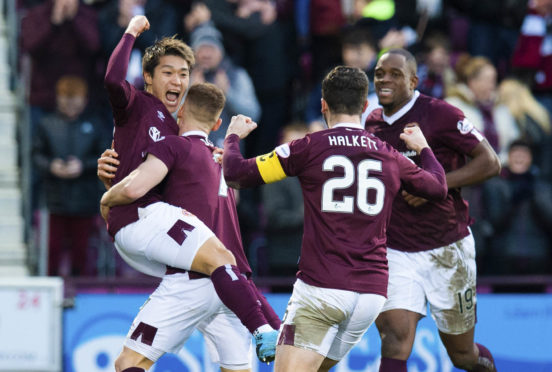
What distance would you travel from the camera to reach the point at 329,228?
5.69 metres

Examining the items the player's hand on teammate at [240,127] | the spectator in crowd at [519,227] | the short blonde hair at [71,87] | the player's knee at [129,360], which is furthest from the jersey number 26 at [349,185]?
the short blonde hair at [71,87]

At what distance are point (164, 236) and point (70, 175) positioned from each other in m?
4.25

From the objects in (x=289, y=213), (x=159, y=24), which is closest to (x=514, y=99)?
(x=289, y=213)

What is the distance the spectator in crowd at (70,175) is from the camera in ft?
32.9

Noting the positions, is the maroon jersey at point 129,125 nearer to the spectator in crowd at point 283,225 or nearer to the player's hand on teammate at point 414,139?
the player's hand on teammate at point 414,139

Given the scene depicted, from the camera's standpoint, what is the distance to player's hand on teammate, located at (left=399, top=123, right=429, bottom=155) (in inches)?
242

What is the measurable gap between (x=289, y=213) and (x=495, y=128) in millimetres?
2495

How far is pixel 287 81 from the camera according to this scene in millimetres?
11320

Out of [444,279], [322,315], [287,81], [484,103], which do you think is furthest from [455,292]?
[287,81]

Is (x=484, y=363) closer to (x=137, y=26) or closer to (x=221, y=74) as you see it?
(x=137, y=26)

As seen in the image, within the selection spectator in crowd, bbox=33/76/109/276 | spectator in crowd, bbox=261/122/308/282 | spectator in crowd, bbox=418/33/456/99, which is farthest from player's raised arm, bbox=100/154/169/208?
spectator in crowd, bbox=418/33/456/99

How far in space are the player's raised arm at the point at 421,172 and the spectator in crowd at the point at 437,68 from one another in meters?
4.79

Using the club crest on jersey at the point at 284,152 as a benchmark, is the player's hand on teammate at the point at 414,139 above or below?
above

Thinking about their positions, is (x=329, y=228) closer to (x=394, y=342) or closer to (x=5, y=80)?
(x=394, y=342)
